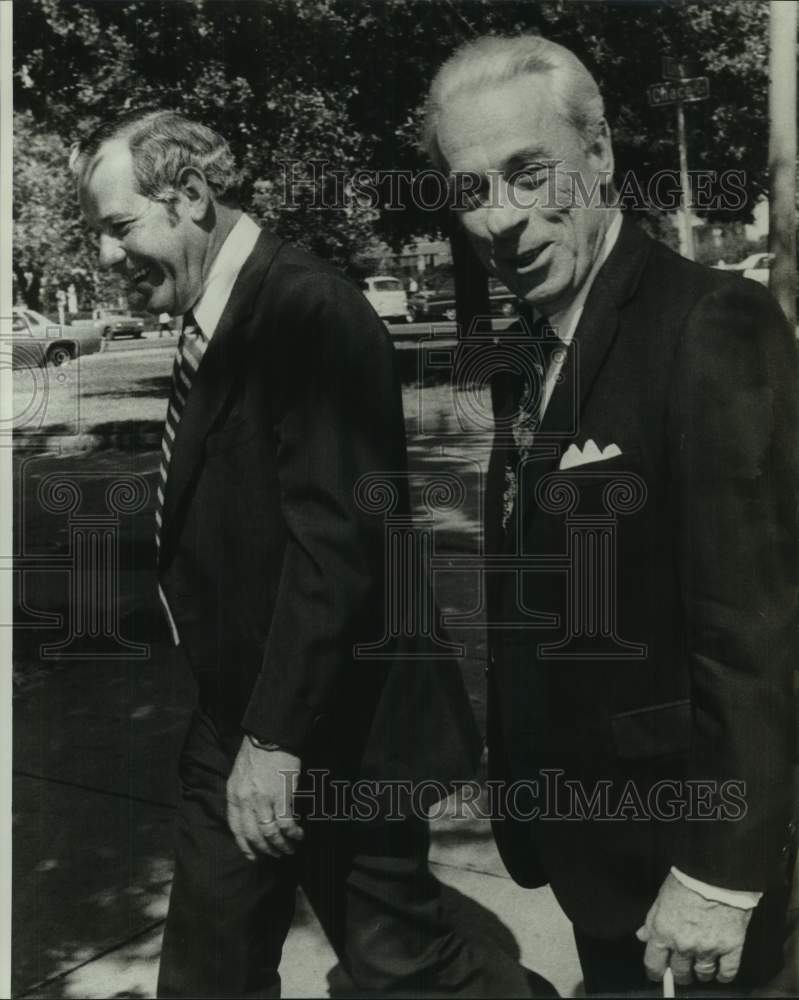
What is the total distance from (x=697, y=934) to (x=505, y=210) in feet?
5.00

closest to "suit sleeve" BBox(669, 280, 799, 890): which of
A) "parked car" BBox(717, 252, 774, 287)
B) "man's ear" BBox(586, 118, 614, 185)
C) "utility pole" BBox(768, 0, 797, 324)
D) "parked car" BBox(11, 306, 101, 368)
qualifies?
"man's ear" BBox(586, 118, 614, 185)

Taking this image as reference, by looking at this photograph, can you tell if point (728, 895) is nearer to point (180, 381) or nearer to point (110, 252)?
point (180, 381)

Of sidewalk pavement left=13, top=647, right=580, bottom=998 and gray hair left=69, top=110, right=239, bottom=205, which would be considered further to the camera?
sidewalk pavement left=13, top=647, right=580, bottom=998

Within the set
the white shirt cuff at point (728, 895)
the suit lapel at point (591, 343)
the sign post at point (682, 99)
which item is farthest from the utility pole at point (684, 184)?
the white shirt cuff at point (728, 895)

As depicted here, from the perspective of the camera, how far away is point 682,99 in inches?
119

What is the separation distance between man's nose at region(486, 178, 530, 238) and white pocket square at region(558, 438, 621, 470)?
1.78ft

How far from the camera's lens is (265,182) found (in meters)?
3.04

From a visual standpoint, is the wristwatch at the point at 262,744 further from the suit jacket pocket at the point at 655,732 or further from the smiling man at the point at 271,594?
the suit jacket pocket at the point at 655,732

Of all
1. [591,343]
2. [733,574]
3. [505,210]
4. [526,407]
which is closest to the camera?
A: [733,574]

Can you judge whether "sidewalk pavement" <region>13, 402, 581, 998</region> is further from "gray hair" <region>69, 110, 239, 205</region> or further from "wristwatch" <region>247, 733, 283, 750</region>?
"gray hair" <region>69, 110, 239, 205</region>

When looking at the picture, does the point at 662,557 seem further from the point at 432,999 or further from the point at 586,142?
the point at 432,999

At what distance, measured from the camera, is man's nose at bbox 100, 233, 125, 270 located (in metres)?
2.97

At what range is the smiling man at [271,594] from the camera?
268 centimetres

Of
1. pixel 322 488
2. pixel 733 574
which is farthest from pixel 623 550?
pixel 322 488
